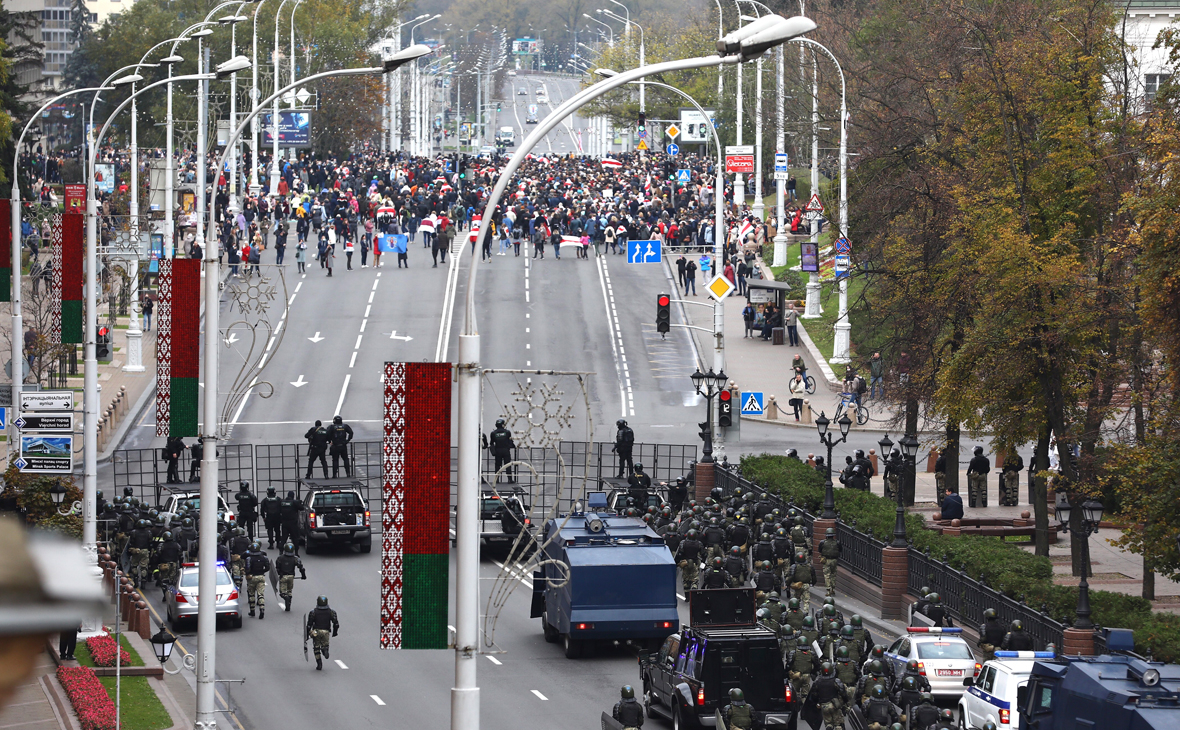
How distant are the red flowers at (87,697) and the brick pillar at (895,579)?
47.9 ft

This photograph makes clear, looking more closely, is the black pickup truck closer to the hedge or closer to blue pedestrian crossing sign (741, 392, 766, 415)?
the hedge

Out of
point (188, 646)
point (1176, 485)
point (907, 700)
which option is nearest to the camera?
point (907, 700)

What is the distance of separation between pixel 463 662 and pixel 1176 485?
1548cm

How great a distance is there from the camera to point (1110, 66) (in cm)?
3172

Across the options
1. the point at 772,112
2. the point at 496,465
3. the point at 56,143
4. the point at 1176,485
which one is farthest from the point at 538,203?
the point at 56,143

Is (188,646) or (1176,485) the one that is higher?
(1176,485)

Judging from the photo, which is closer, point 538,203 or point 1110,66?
point 1110,66

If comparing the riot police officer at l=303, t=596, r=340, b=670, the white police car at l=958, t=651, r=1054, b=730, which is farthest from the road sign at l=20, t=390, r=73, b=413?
the white police car at l=958, t=651, r=1054, b=730

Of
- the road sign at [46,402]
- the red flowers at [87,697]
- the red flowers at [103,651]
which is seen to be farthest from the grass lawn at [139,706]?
the road sign at [46,402]

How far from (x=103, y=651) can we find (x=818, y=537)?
1539cm

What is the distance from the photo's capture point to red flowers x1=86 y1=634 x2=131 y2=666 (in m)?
24.6

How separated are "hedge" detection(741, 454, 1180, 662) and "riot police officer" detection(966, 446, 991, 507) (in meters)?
4.49

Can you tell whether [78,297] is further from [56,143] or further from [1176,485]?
[56,143]

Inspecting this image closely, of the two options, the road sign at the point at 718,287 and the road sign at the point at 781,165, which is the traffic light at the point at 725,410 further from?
the road sign at the point at 781,165
